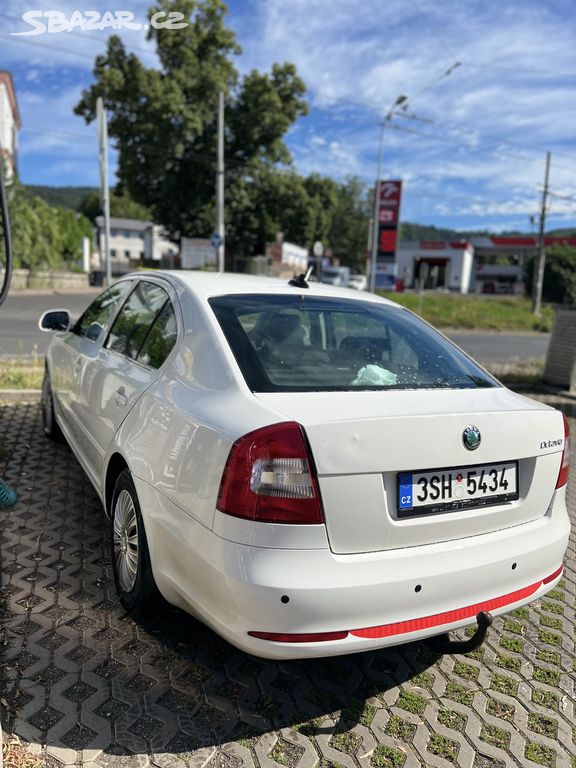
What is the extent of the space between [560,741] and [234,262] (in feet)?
128

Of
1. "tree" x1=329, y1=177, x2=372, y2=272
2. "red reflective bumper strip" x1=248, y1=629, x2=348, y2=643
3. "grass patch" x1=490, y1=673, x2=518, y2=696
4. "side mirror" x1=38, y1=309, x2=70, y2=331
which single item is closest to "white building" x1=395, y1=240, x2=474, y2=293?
"tree" x1=329, y1=177, x2=372, y2=272

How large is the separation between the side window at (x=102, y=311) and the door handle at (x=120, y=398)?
871 millimetres

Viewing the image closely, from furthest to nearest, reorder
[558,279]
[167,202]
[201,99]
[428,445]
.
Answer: [558,279]
[167,202]
[201,99]
[428,445]

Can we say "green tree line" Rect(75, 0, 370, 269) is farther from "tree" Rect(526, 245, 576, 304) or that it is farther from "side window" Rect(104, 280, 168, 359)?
"side window" Rect(104, 280, 168, 359)

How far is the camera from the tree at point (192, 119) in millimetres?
33406

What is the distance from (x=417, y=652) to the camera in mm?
2824

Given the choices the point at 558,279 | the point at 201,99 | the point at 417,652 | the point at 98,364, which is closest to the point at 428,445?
the point at 417,652

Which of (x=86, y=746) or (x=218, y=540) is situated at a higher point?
(x=218, y=540)

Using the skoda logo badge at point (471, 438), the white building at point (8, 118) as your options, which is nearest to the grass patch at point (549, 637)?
the skoda logo badge at point (471, 438)

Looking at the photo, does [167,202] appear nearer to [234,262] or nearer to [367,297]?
[234,262]

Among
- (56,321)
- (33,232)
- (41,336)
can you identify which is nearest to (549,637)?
(56,321)

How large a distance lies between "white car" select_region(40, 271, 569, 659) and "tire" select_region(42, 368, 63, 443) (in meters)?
2.28

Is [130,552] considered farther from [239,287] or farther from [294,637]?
[239,287]

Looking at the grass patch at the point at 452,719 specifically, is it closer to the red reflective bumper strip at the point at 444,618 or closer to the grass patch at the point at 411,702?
the grass patch at the point at 411,702
